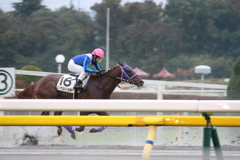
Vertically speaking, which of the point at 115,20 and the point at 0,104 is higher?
the point at 115,20

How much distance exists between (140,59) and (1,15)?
8103mm

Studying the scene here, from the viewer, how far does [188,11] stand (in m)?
28.7

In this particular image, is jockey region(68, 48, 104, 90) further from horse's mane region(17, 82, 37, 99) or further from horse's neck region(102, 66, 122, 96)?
horse's mane region(17, 82, 37, 99)

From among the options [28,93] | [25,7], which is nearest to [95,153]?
[28,93]

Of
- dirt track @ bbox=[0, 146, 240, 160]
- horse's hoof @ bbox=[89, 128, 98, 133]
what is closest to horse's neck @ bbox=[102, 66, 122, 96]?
dirt track @ bbox=[0, 146, 240, 160]

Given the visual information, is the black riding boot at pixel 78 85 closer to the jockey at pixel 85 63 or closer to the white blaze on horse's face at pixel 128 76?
the jockey at pixel 85 63

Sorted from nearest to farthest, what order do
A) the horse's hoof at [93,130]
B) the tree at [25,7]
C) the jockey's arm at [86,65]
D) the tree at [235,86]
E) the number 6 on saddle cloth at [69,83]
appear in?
1. the horse's hoof at [93,130]
2. the jockey's arm at [86,65]
3. the number 6 on saddle cloth at [69,83]
4. the tree at [235,86]
5. the tree at [25,7]

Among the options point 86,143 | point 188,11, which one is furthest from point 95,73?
point 188,11

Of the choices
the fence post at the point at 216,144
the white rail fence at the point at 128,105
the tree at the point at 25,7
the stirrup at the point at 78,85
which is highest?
the tree at the point at 25,7

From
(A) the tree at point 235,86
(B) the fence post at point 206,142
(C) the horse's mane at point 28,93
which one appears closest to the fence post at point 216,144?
(B) the fence post at point 206,142

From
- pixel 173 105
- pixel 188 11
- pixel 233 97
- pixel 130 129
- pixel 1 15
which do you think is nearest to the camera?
pixel 173 105

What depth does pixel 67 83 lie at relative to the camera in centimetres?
730

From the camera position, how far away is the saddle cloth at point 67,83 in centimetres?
727

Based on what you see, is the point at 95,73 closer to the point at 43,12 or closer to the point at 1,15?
the point at 1,15
